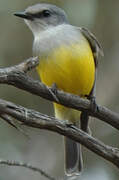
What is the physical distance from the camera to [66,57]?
4758mm

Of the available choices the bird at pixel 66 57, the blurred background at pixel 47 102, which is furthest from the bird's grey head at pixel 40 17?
the blurred background at pixel 47 102

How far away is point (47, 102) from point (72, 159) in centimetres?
178

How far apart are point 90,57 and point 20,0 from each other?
8.39ft

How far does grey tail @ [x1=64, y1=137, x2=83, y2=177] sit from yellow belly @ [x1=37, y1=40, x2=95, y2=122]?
31.5 inches

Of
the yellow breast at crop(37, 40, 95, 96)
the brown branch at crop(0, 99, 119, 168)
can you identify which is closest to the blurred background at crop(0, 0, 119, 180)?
the yellow breast at crop(37, 40, 95, 96)

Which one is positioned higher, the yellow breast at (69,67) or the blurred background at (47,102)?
the yellow breast at (69,67)

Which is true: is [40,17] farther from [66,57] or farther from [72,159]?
[72,159]

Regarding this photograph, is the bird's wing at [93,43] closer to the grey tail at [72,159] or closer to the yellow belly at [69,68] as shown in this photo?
the yellow belly at [69,68]

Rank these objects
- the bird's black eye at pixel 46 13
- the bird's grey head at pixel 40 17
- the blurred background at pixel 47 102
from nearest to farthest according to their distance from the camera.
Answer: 1. the bird's grey head at pixel 40 17
2. the bird's black eye at pixel 46 13
3. the blurred background at pixel 47 102

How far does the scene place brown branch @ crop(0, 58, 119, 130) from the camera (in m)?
3.53

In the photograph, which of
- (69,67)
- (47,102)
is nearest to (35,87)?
(69,67)

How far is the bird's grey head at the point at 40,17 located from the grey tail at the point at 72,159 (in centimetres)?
123

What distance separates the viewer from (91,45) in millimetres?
5195

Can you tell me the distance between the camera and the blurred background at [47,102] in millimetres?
6641
